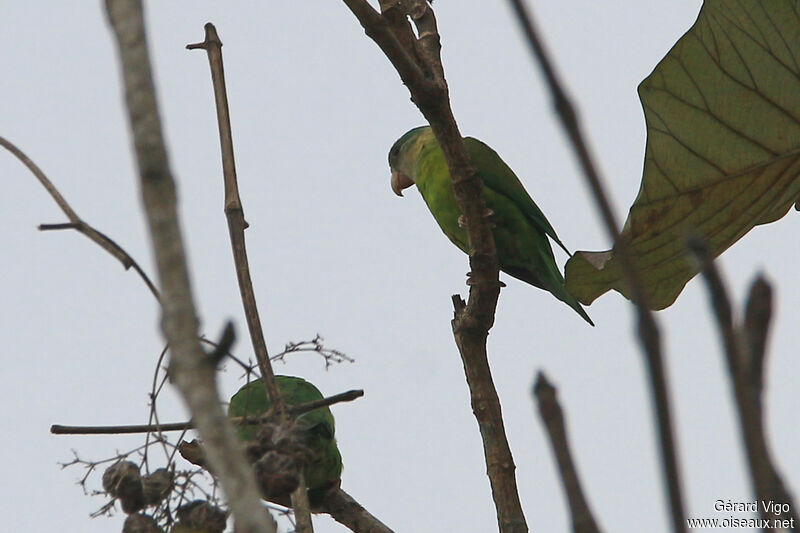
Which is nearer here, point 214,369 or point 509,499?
point 214,369

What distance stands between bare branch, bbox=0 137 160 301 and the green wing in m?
2.71

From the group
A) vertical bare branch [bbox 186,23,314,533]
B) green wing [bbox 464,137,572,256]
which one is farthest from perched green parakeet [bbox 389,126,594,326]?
vertical bare branch [bbox 186,23,314,533]

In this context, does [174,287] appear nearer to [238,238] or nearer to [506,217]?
[238,238]

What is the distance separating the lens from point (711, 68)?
6.18 ft

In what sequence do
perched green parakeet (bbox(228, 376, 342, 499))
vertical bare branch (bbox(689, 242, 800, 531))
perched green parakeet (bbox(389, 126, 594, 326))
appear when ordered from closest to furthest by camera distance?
vertical bare branch (bbox(689, 242, 800, 531)), perched green parakeet (bbox(228, 376, 342, 499)), perched green parakeet (bbox(389, 126, 594, 326))

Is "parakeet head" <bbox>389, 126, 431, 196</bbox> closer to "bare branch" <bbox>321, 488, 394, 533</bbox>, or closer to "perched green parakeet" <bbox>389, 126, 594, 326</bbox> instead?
"perched green parakeet" <bbox>389, 126, 594, 326</bbox>

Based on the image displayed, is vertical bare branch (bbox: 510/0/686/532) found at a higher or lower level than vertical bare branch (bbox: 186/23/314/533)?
lower

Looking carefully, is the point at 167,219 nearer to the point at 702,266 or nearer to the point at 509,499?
the point at 702,266

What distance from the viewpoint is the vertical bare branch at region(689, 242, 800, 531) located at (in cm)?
45

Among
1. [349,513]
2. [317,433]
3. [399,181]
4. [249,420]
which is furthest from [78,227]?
[399,181]

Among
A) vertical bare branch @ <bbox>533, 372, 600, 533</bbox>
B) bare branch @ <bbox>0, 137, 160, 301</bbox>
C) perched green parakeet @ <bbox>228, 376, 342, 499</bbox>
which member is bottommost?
vertical bare branch @ <bbox>533, 372, 600, 533</bbox>

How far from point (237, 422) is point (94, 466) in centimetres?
39

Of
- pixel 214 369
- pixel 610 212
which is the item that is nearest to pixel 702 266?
pixel 610 212

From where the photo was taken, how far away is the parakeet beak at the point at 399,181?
4578 mm
